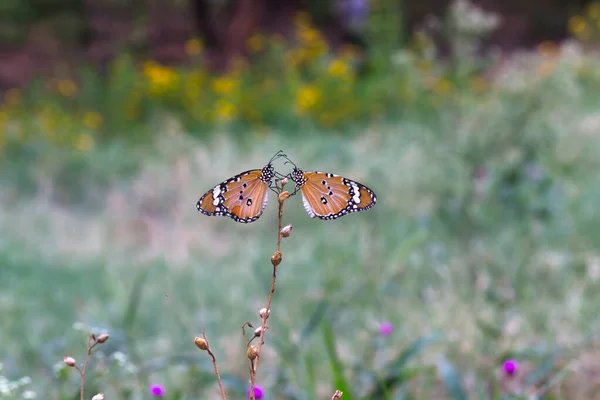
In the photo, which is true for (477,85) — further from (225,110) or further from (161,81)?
(161,81)

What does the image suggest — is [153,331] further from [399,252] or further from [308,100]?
[308,100]

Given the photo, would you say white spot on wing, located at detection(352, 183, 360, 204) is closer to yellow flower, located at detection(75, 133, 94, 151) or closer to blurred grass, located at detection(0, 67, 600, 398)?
blurred grass, located at detection(0, 67, 600, 398)

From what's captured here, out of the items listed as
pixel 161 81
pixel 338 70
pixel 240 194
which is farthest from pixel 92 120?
pixel 240 194

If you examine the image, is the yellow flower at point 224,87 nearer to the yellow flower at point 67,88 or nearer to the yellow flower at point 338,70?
the yellow flower at point 338,70

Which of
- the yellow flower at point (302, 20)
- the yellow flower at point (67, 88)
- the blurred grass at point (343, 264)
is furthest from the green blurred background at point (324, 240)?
the yellow flower at point (302, 20)

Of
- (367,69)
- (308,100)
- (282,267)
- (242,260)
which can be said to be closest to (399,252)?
(282,267)
